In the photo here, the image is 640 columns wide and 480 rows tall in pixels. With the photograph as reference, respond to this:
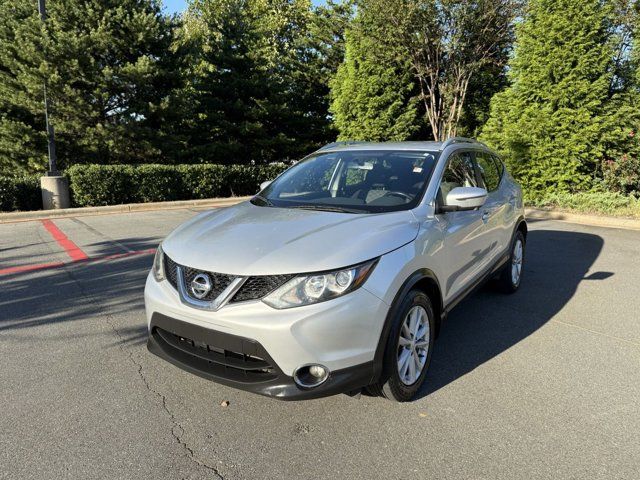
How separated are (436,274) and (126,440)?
2.12 meters

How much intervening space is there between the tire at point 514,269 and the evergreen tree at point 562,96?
781 centimetres

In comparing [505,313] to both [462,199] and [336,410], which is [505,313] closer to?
[462,199]

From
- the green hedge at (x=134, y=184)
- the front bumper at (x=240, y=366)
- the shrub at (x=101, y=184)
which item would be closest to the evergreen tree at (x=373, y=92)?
the green hedge at (x=134, y=184)

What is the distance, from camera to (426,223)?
124 inches

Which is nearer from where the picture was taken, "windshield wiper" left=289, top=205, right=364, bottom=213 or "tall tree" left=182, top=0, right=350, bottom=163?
"windshield wiper" left=289, top=205, right=364, bottom=213

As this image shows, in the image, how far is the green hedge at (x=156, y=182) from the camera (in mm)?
12297

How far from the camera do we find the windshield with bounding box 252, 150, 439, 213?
11.1 ft

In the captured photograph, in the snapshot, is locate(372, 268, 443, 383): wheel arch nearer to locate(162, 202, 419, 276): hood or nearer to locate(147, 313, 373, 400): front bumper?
locate(147, 313, 373, 400): front bumper

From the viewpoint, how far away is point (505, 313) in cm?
462

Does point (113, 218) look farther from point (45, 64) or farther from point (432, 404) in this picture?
point (432, 404)

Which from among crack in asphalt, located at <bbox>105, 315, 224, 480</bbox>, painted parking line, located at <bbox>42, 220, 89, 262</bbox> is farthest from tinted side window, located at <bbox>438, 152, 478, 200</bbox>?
painted parking line, located at <bbox>42, 220, 89, 262</bbox>

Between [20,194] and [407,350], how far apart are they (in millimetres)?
11657

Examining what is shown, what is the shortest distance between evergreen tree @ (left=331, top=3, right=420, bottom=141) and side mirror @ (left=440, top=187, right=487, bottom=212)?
519 inches

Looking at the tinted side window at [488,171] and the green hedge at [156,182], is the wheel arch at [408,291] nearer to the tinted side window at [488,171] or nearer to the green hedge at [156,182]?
the tinted side window at [488,171]
